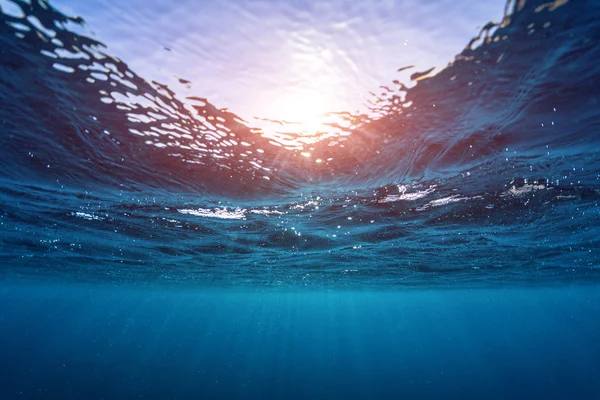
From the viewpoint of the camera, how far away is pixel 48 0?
3.92 m

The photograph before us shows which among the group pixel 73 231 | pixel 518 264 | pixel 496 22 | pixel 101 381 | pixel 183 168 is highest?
pixel 496 22

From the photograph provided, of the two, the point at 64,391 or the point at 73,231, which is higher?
the point at 73,231

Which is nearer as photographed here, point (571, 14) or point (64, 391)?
point (571, 14)

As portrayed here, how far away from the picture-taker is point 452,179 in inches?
349

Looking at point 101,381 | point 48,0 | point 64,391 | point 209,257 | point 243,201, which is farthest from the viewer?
point 101,381

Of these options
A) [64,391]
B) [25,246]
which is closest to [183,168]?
[25,246]

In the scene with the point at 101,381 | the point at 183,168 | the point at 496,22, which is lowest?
the point at 101,381

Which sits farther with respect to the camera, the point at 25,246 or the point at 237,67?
the point at 25,246

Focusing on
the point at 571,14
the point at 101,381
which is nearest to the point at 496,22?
the point at 571,14

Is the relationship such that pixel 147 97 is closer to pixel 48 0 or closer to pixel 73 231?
pixel 48 0

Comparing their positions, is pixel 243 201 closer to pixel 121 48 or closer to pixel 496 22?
pixel 121 48

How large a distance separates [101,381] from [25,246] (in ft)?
54.7

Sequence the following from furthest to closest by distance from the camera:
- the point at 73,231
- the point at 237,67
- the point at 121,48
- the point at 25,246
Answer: the point at 25,246 < the point at 73,231 < the point at 237,67 < the point at 121,48

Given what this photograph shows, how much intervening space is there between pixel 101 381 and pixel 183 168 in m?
31.6
